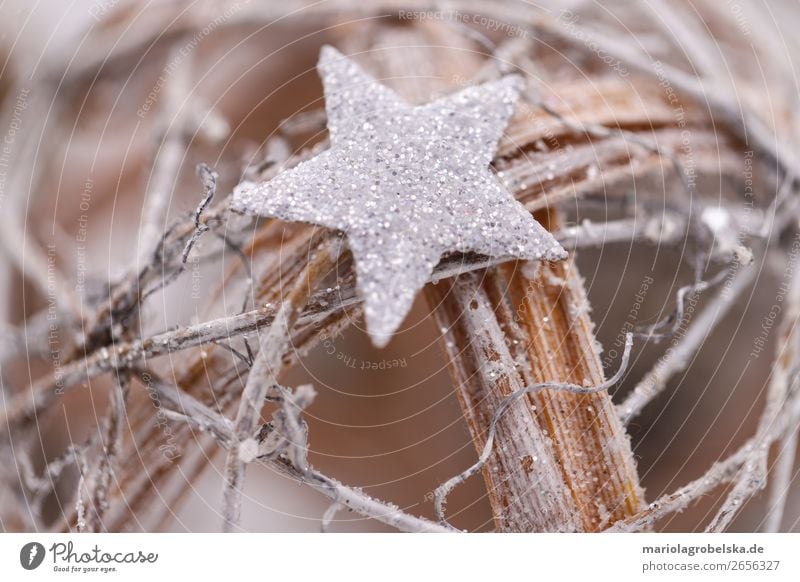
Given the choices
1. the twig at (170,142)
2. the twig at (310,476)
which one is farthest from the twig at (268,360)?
the twig at (170,142)

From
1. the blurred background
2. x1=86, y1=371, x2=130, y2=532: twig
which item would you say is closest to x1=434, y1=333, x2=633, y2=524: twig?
the blurred background

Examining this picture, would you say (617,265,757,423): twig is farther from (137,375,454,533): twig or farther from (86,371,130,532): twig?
(86,371,130,532): twig

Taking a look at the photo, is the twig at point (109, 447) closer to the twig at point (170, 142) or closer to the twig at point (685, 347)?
the twig at point (170, 142)

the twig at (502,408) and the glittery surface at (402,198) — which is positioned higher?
the glittery surface at (402,198)

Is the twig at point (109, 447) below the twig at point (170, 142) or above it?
below

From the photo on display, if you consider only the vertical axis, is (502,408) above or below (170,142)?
below

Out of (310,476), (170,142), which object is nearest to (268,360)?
(310,476)

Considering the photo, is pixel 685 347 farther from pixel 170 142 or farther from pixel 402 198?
pixel 170 142

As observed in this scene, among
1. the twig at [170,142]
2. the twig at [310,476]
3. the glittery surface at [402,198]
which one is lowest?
the twig at [310,476]

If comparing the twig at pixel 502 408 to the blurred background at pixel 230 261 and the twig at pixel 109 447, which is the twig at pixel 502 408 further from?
the twig at pixel 109 447
